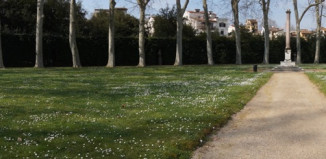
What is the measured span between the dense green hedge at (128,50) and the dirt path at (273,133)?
2547 centimetres

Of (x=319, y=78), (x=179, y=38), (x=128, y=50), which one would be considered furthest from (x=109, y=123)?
(x=128, y=50)

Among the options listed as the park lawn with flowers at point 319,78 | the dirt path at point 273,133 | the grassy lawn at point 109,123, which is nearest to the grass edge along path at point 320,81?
the park lawn with flowers at point 319,78

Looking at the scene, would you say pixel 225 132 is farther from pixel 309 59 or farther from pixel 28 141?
pixel 309 59

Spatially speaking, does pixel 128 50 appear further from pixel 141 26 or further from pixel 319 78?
pixel 319 78

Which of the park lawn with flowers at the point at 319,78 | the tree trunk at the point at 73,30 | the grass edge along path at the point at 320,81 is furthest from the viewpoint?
the tree trunk at the point at 73,30

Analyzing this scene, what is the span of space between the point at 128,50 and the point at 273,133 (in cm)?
2975

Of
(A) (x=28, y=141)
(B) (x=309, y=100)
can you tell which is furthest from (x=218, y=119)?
(B) (x=309, y=100)

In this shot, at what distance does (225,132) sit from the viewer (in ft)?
21.8

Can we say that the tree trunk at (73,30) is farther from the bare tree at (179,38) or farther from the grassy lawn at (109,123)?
the grassy lawn at (109,123)

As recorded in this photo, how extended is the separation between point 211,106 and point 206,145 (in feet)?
10.9

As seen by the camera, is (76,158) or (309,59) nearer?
(76,158)

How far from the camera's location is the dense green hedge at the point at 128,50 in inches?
1215

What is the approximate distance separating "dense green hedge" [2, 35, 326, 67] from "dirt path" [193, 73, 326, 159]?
83.6ft

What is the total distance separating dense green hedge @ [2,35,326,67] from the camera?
101ft
